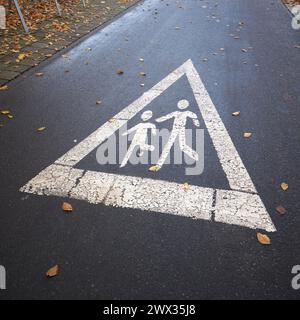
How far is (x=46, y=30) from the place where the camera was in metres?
8.28

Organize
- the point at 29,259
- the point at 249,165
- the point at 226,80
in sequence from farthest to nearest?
1. the point at 226,80
2. the point at 249,165
3. the point at 29,259

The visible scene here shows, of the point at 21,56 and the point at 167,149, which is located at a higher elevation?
the point at 21,56

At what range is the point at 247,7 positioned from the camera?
10.4m

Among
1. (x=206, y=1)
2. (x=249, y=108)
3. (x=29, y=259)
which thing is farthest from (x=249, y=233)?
(x=206, y=1)

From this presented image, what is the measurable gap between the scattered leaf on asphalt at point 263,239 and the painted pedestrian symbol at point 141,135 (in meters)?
1.76

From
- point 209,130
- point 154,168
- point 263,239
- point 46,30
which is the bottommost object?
point 263,239

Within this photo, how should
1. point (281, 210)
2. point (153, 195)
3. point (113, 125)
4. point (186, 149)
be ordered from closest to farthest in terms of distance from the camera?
point (281, 210), point (153, 195), point (186, 149), point (113, 125)

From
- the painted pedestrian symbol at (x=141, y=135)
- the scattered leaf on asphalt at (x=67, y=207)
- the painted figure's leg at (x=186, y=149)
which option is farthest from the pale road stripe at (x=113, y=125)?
the painted figure's leg at (x=186, y=149)

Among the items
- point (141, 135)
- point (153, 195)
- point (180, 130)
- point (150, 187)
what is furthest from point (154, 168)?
point (180, 130)

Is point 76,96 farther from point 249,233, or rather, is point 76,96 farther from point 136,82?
point 249,233

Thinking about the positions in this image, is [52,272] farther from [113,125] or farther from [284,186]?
[284,186]

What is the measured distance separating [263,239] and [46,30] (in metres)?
8.00
